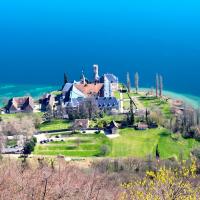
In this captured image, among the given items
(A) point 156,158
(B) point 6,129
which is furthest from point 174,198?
(B) point 6,129

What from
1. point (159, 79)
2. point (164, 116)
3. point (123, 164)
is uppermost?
point (159, 79)

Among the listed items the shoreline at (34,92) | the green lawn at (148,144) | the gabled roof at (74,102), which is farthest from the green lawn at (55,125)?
the shoreline at (34,92)

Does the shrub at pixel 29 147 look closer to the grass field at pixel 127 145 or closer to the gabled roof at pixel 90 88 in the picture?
the grass field at pixel 127 145

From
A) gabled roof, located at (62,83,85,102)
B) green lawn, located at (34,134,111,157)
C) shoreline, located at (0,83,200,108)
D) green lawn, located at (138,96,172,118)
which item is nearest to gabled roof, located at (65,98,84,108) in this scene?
gabled roof, located at (62,83,85,102)

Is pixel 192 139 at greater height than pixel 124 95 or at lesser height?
lesser

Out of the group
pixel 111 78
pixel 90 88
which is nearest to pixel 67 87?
pixel 90 88

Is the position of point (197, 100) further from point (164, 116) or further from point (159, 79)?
point (164, 116)
